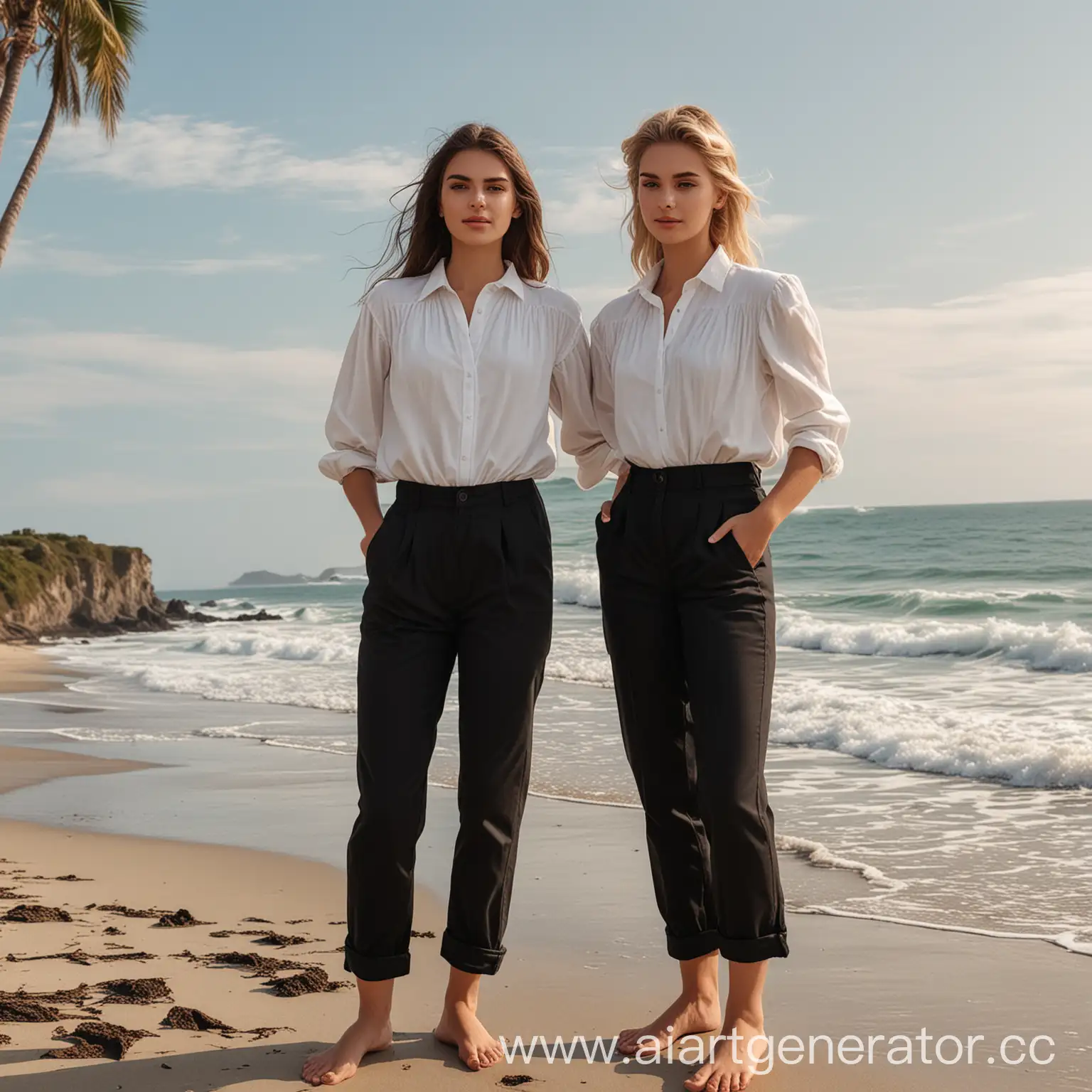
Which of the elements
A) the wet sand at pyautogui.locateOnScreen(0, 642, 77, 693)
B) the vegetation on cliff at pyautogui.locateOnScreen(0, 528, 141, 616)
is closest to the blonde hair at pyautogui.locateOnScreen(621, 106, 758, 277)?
the wet sand at pyautogui.locateOnScreen(0, 642, 77, 693)

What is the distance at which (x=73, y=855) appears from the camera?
202 inches

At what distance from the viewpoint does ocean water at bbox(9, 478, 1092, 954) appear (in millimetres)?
4723

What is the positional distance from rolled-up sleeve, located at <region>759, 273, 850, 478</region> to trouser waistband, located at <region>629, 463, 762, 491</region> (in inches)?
5.1

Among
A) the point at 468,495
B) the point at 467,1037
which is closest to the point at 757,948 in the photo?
the point at 467,1037

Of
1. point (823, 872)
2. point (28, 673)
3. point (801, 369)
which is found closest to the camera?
point (801, 369)

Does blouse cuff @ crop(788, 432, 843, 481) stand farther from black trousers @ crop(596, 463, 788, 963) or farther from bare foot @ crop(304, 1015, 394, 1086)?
bare foot @ crop(304, 1015, 394, 1086)

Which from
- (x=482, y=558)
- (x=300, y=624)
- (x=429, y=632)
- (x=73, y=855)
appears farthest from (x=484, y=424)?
(x=300, y=624)

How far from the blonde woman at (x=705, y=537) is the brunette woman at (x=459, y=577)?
0.69ft

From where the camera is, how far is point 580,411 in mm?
3049

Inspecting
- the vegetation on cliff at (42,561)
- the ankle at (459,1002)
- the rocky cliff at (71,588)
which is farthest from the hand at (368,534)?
the vegetation on cliff at (42,561)

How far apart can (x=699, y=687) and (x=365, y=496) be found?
3.11ft

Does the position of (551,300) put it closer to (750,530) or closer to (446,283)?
(446,283)

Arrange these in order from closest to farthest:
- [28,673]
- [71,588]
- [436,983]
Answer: [436,983]
[28,673]
[71,588]

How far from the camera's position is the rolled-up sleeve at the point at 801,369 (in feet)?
9.12
